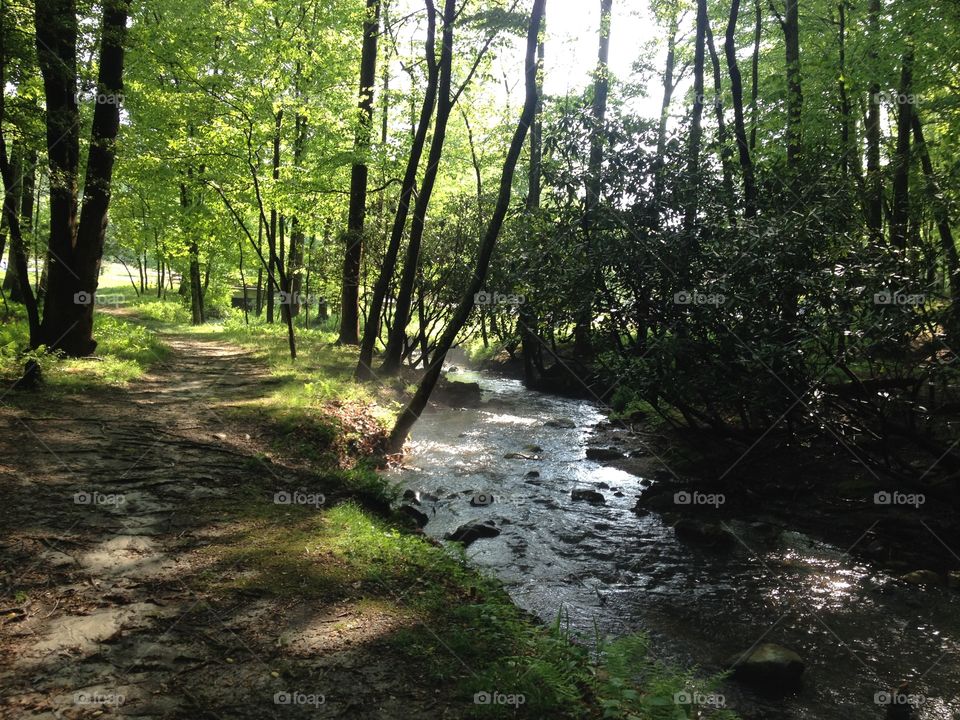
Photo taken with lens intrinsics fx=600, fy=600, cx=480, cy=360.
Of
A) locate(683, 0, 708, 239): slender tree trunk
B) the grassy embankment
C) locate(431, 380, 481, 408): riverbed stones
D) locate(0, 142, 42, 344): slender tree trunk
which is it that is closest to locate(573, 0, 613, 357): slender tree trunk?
locate(683, 0, 708, 239): slender tree trunk

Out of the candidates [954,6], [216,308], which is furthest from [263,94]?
[216,308]

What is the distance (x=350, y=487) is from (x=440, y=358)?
3205mm

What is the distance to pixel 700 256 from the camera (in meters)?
9.65

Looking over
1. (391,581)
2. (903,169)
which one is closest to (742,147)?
(903,169)

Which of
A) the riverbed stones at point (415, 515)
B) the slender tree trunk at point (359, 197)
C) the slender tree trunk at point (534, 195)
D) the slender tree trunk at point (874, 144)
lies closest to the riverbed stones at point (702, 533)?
the riverbed stones at point (415, 515)

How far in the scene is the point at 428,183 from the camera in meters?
12.2

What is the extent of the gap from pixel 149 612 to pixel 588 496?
738 cm

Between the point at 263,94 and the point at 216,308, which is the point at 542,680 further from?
the point at 216,308

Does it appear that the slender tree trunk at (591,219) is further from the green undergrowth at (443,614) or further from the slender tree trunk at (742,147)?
the green undergrowth at (443,614)

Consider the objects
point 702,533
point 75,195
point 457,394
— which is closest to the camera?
point 702,533

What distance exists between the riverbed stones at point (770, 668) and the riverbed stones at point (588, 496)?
15.6ft

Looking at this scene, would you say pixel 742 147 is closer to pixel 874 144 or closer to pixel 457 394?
pixel 874 144

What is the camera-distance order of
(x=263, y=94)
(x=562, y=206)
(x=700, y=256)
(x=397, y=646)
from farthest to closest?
(x=263, y=94) → (x=562, y=206) → (x=700, y=256) → (x=397, y=646)

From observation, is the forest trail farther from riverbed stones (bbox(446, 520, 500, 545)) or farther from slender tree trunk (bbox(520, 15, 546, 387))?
slender tree trunk (bbox(520, 15, 546, 387))
